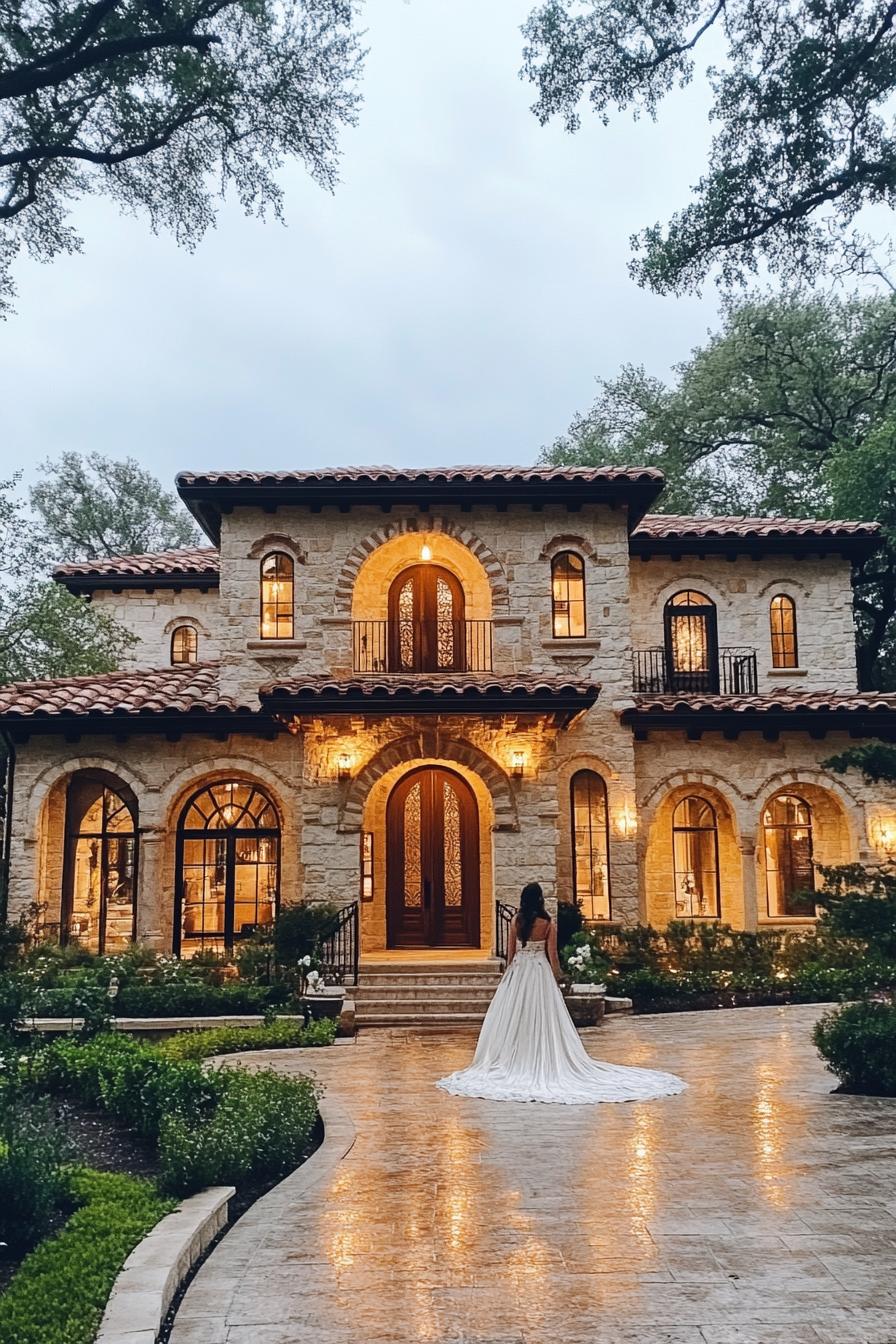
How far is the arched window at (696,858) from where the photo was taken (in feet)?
60.0

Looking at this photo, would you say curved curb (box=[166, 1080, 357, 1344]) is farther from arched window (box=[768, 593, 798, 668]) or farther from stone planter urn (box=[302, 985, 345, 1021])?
arched window (box=[768, 593, 798, 668])

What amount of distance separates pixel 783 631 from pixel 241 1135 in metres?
15.6

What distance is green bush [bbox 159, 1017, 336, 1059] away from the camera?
1165 centimetres

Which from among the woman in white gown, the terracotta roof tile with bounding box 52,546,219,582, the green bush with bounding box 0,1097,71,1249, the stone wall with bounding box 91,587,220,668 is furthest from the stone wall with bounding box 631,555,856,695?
the green bush with bounding box 0,1097,71,1249

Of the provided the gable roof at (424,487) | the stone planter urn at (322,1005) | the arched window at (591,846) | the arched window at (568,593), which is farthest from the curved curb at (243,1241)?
the gable roof at (424,487)

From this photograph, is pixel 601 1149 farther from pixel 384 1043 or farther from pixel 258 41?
→ pixel 258 41

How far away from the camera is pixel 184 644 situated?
21875 mm

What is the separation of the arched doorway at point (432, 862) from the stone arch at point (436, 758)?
1783 mm

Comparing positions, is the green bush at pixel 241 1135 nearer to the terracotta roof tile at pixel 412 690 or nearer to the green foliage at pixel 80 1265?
the green foliage at pixel 80 1265

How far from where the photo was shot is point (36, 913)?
1619 cm

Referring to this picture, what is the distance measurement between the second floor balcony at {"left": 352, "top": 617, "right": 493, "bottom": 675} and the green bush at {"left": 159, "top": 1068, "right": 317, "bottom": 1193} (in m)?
9.86

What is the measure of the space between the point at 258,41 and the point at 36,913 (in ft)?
40.6

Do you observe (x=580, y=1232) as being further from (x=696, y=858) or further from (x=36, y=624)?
(x=36, y=624)

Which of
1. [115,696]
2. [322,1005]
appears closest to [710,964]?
[322,1005]
